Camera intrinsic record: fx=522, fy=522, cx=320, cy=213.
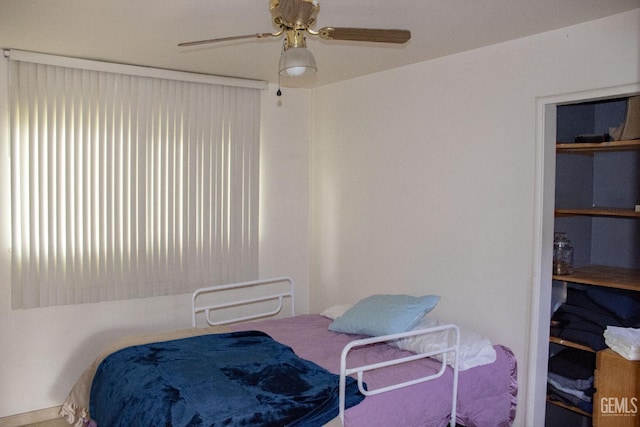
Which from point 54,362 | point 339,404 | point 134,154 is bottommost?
point 54,362

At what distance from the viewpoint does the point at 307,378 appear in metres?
2.51

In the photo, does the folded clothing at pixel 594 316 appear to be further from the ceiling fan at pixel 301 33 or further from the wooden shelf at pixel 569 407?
the ceiling fan at pixel 301 33

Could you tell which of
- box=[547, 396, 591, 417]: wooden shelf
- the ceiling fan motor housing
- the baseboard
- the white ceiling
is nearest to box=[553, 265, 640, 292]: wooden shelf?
box=[547, 396, 591, 417]: wooden shelf

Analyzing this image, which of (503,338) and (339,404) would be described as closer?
(339,404)

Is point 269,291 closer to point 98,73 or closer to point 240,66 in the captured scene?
point 240,66

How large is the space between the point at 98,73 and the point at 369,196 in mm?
2124

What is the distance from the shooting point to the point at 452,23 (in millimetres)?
2727

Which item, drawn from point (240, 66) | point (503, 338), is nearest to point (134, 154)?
point (240, 66)

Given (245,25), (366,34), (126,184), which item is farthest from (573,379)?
(126,184)

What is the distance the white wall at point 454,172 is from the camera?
2.86m

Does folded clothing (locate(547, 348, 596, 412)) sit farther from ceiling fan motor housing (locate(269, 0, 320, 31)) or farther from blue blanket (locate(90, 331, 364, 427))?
ceiling fan motor housing (locate(269, 0, 320, 31))

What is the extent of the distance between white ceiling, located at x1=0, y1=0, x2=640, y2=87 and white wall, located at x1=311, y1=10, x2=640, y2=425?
144 millimetres

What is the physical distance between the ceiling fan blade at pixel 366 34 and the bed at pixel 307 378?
1346mm

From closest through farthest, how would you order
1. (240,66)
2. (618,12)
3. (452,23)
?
1. (618,12)
2. (452,23)
3. (240,66)
